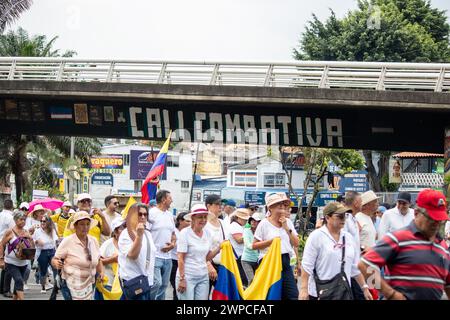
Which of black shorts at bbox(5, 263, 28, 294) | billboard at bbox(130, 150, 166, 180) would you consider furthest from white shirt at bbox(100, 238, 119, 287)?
billboard at bbox(130, 150, 166, 180)

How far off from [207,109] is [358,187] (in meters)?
34.1

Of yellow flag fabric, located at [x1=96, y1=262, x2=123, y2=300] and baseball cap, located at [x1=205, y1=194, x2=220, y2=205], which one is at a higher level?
baseball cap, located at [x1=205, y1=194, x2=220, y2=205]

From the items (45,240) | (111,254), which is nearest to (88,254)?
(111,254)

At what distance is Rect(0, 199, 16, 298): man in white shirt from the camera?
16484mm

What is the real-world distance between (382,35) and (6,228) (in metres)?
34.3

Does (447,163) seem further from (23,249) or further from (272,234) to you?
(272,234)

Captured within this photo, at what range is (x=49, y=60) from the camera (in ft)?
91.8

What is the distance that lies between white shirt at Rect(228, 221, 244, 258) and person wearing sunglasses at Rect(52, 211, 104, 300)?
3704 mm

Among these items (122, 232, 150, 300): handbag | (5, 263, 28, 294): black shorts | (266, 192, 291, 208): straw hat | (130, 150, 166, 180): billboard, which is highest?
(130, 150, 166, 180): billboard

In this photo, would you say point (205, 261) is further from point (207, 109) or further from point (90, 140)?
point (90, 140)

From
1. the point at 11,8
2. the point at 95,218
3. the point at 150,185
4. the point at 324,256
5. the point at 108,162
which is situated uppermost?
the point at 11,8

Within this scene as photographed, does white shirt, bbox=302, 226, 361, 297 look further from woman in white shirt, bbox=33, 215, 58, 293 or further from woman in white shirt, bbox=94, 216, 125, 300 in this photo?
woman in white shirt, bbox=33, 215, 58, 293

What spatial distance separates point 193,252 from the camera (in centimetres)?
1116

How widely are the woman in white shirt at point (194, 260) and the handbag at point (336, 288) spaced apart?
2.31 metres
